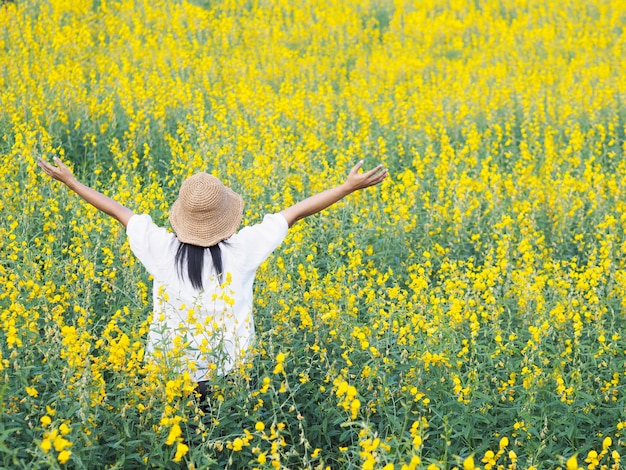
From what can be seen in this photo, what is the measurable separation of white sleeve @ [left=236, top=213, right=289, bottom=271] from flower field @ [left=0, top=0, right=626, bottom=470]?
362 mm

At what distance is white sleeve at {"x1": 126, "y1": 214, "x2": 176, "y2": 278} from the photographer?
3.44 m

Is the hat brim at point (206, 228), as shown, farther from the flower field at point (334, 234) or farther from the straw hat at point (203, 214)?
the flower field at point (334, 234)

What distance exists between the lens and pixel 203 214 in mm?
3404

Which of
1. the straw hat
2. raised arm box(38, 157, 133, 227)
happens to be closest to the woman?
the straw hat

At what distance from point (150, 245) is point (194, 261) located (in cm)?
21

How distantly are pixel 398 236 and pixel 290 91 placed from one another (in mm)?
3802

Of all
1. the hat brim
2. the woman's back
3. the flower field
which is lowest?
the flower field

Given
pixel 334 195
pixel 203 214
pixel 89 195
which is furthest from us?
pixel 89 195

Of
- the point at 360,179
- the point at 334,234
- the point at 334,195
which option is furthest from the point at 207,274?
the point at 334,234

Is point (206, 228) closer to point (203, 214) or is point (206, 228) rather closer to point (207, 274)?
point (203, 214)

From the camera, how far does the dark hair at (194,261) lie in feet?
11.2

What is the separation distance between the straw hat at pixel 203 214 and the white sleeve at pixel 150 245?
80 millimetres

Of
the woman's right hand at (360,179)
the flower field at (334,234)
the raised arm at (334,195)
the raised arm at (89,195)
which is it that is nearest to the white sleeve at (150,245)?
the raised arm at (89,195)

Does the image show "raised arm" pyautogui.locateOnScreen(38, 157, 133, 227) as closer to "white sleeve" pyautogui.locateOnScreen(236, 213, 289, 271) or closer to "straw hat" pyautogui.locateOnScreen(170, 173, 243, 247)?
"straw hat" pyautogui.locateOnScreen(170, 173, 243, 247)
